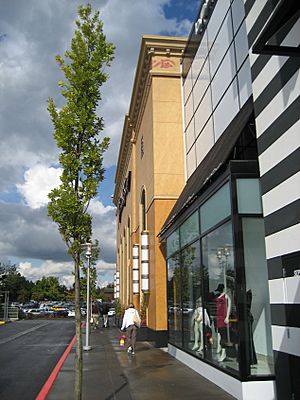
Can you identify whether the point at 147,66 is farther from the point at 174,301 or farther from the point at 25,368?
the point at 25,368

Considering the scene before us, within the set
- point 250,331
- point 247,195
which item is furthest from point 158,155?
point 250,331

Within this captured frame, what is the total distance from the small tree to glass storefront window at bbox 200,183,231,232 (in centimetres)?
293

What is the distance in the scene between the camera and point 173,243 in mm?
14922

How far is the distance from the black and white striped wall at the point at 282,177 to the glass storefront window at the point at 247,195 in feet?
3.78

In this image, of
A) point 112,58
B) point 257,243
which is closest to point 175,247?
Answer: point 257,243

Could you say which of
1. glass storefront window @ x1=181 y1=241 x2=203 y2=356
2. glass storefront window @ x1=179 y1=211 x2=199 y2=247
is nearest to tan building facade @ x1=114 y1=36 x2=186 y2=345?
glass storefront window @ x1=181 y1=241 x2=203 y2=356

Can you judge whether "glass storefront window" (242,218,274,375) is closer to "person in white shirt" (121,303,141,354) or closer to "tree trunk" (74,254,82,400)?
"tree trunk" (74,254,82,400)

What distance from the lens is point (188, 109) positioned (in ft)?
57.5

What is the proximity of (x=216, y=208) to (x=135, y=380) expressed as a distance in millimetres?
4274

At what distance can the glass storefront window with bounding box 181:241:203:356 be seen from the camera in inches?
444

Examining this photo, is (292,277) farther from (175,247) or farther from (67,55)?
(175,247)

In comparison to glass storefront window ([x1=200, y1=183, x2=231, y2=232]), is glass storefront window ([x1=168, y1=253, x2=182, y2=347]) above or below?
below

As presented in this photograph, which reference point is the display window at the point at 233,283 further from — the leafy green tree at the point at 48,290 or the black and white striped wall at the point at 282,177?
the leafy green tree at the point at 48,290

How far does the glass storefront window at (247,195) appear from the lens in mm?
8215
